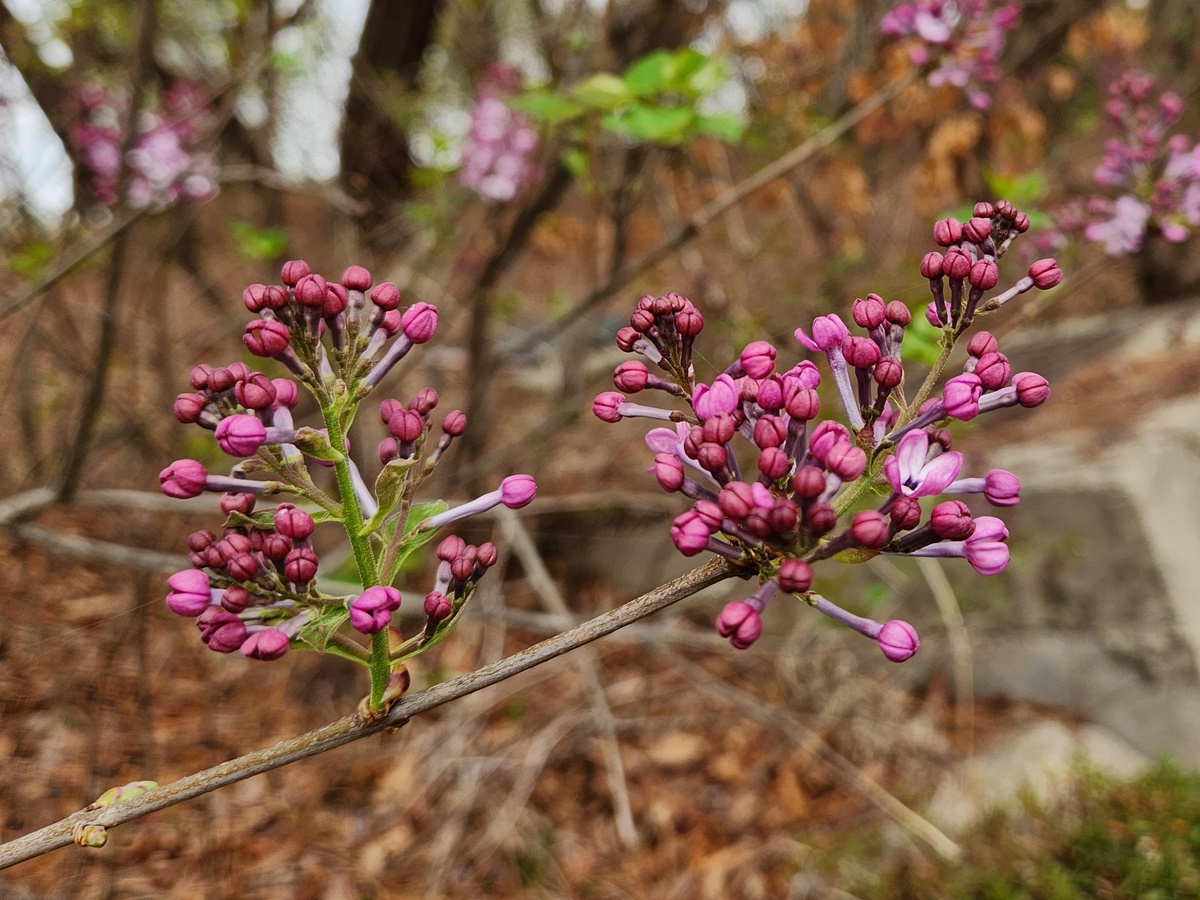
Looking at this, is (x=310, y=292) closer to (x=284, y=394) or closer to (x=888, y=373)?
(x=284, y=394)

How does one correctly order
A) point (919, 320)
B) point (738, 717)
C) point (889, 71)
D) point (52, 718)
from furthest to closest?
point (889, 71)
point (738, 717)
point (52, 718)
point (919, 320)

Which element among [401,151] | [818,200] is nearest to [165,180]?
[401,151]

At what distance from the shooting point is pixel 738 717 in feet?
15.5

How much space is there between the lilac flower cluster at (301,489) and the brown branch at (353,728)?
0.06 meters

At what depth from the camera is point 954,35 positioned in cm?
220

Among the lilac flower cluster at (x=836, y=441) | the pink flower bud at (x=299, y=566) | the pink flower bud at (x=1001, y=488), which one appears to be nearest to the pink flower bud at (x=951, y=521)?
the lilac flower cluster at (x=836, y=441)

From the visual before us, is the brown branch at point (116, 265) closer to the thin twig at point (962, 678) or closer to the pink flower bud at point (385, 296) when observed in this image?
the pink flower bud at point (385, 296)

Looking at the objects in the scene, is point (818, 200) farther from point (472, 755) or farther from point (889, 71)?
point (472, 755)

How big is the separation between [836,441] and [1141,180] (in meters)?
1.90

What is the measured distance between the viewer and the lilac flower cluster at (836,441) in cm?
82

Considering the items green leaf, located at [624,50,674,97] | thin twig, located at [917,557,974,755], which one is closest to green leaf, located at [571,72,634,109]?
green leaf, located at [624,50,674,97]

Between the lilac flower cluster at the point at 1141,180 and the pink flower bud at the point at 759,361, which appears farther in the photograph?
the lilac flower cluster at the point at 1141,180

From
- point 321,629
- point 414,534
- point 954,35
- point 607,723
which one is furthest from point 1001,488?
point 607,723

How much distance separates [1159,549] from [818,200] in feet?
11.6
